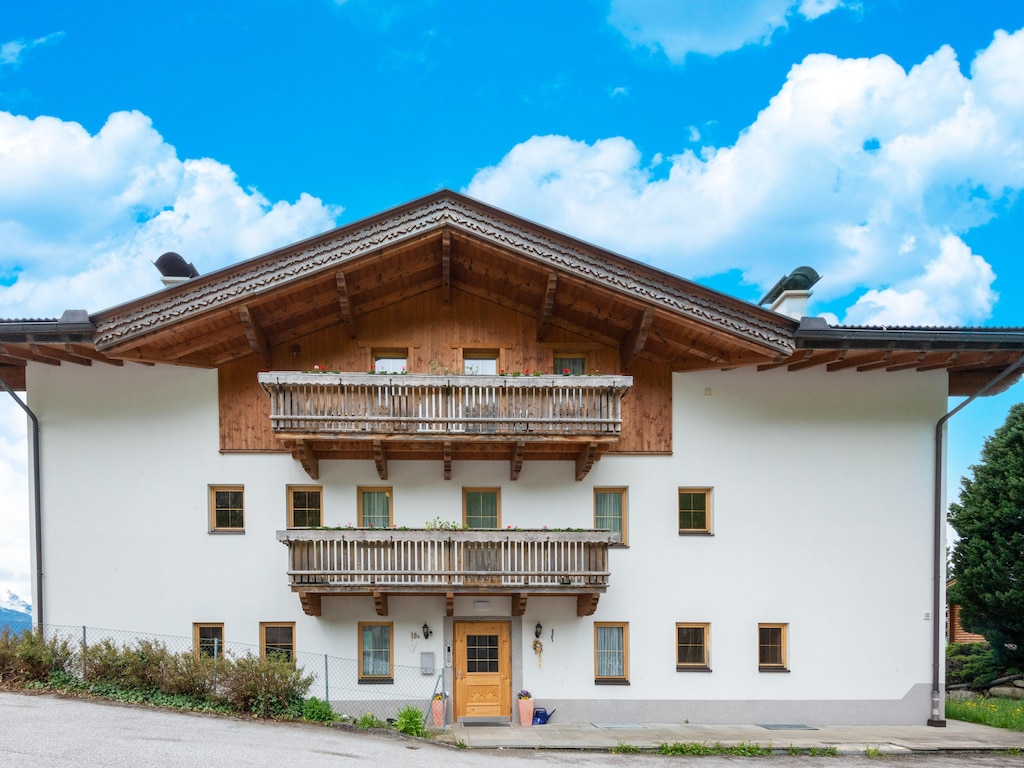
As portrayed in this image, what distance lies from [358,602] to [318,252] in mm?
7312

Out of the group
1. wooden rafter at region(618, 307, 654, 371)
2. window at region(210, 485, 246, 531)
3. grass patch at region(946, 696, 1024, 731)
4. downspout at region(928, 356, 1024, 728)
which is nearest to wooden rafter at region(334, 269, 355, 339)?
window at region(210, 485, 246, 531)

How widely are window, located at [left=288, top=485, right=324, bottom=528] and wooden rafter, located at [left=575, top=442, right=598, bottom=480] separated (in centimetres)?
558

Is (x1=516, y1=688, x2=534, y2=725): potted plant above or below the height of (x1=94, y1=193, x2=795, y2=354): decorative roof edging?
below

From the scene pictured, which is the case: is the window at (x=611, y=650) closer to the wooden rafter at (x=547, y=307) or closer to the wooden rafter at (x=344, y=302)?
the wooden rafter at (x=547, y=307)

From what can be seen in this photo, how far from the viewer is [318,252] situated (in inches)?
554

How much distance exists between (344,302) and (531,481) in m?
5.49

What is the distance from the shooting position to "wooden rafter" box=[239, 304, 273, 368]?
14.0 m

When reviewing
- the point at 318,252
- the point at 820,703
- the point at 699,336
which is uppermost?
the point at 318,252

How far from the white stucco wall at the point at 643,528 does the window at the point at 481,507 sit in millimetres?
293

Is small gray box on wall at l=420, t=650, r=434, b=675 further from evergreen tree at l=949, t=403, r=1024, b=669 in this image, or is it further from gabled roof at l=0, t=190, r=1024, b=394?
evergreen tree at l=949, t=403, r=1024, b=669

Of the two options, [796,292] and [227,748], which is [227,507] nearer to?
[227,748]

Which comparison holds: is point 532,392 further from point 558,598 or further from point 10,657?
point 10,657

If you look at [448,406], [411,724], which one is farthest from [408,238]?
[411,724]

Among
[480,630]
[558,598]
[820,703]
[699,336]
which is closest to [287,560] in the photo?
[480,630]
